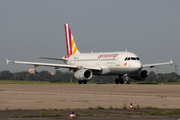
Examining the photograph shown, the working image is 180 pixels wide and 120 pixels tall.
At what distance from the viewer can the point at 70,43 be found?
193 feet

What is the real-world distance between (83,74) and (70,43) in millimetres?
15205

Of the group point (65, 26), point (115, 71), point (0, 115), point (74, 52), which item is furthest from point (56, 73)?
point (0, 115)

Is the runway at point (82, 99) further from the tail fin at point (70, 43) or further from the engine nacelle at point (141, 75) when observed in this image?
the tail fin at point (70, 43)

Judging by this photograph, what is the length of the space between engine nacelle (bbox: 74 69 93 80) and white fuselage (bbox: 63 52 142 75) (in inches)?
89.4

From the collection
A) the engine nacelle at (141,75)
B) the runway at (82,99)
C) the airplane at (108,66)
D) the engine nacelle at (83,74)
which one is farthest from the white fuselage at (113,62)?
the runway at (82,99)

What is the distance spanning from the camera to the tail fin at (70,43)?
2271 inches

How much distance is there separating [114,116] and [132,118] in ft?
2.26

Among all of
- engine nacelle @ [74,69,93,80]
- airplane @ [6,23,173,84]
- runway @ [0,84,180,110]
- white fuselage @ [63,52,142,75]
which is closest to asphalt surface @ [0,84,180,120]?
runway @ [0,84,180,110]

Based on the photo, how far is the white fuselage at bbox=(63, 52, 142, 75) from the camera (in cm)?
4309

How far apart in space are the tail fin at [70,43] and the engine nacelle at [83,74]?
10.9 m

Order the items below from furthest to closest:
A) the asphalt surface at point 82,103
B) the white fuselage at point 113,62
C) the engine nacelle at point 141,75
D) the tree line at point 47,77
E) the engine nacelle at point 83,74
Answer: the tree line at point 47,77 → the engine nacelle at point 141,75 → the engine nacelle at point 83,74 → the white fuselage at point 113,62 → the asphalt surface at point 82,103

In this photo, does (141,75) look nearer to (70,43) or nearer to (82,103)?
(70,43)

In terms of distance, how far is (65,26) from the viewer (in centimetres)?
6072

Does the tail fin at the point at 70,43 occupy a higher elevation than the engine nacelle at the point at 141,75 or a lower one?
higher
